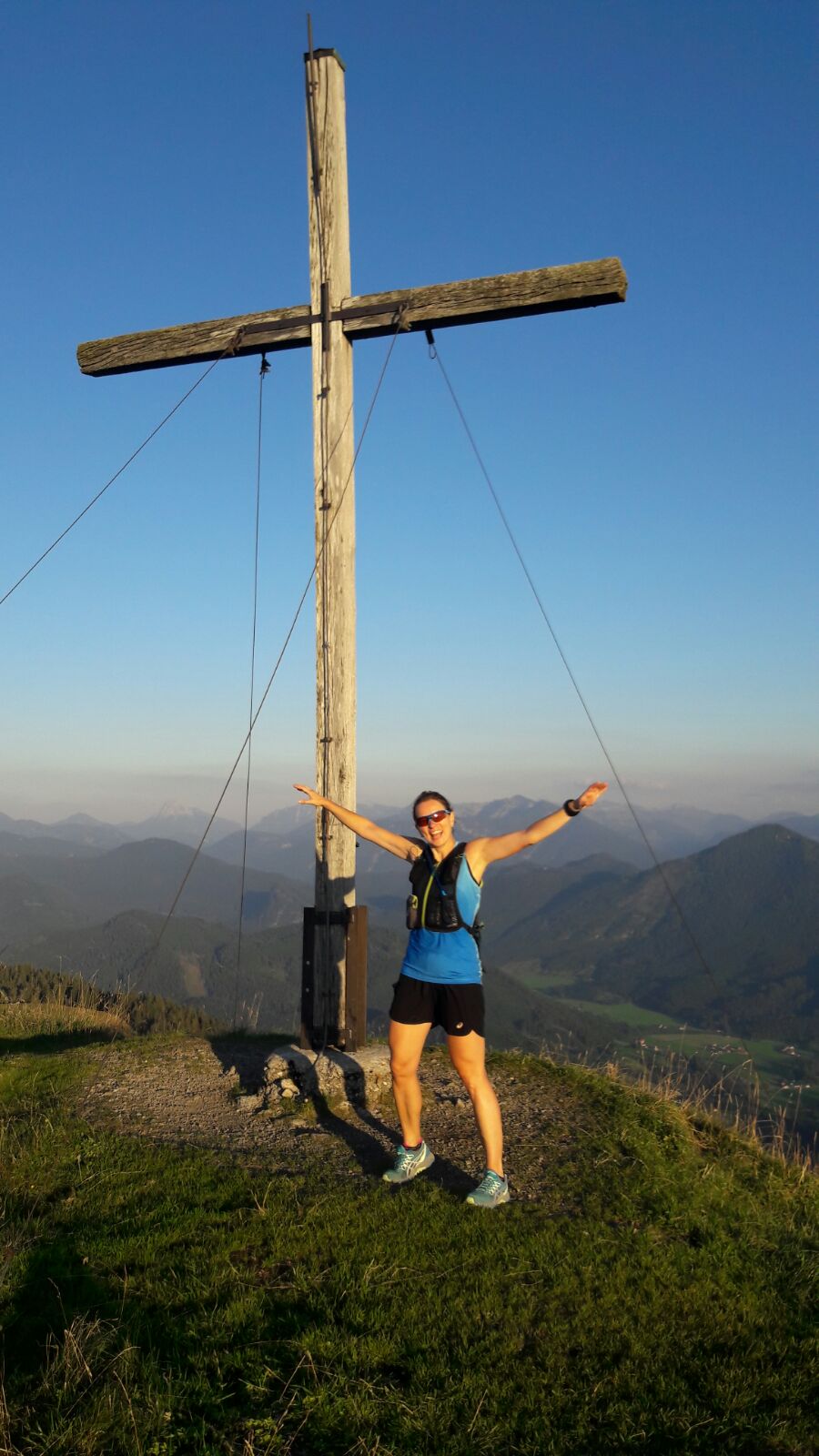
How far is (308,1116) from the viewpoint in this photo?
279 inches

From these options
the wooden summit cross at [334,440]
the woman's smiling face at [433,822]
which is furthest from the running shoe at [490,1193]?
the wooden summit cross at [334,440]

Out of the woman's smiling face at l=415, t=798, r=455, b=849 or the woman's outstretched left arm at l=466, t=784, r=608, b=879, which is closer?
the woman's outstretched left arm at l=466, t=784, r=608, b=879

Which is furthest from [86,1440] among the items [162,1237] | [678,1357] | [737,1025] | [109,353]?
[737,1025]

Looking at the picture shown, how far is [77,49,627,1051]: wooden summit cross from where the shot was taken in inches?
313

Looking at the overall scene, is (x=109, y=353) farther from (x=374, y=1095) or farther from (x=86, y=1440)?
(x=86, y=1440)

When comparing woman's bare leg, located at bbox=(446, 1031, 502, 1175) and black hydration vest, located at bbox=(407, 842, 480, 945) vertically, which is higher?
black hydration vest, located at bbox=(407, 842, 480, 945)

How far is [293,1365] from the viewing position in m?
3.72

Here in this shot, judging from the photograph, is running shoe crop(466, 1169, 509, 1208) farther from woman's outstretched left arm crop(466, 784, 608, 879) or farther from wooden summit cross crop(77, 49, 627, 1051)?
wooden summit cross crop(77, 49, 627, 1051)

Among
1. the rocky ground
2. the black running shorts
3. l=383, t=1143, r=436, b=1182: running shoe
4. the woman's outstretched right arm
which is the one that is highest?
the woman's outstretched right arm

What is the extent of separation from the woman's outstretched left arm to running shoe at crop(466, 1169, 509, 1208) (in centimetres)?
170

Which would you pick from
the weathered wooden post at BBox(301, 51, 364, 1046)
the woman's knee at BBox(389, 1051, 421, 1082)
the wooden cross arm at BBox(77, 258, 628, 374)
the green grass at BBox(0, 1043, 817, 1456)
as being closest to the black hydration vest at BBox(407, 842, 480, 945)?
the woman's knee at BBox(389, 1051, 421, 1082)

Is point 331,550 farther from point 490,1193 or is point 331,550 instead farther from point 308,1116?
point 490,1193

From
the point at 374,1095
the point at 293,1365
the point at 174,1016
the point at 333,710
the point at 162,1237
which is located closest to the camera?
the point at 293,1365

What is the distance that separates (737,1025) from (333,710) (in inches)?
6834
